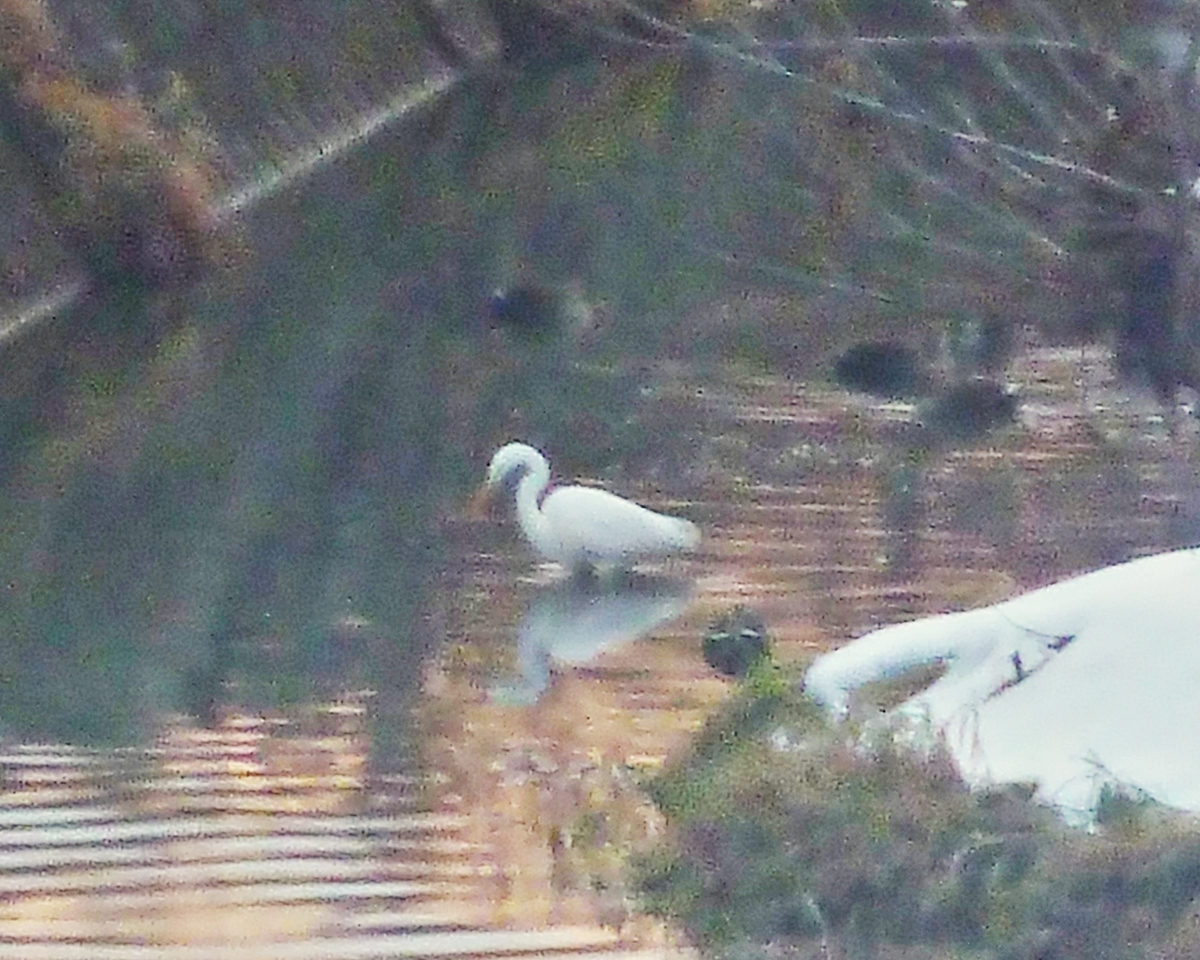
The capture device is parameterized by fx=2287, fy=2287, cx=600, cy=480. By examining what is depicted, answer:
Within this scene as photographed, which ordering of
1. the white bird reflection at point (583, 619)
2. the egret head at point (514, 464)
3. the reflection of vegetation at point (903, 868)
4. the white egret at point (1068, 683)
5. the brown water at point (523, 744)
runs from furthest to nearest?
the egret head at point (514, 464) < the white bird reflection at point (583, 619) < the brown water at point (523, 744) < the white egret at point (1068, 683) < the reflection of vegetation at point (903, 868)

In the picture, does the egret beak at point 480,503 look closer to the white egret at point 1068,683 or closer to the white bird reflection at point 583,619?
the white bird reflection at point 583,619

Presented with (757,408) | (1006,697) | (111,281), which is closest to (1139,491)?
(757,408)

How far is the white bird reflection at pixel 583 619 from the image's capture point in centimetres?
333

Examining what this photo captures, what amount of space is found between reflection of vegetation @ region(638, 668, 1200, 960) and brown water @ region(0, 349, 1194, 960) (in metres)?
0.12

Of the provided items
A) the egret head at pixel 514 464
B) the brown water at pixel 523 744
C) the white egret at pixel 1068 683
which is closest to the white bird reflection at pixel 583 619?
the brown water at pixel 523 744

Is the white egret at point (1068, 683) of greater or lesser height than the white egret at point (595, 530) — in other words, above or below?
below

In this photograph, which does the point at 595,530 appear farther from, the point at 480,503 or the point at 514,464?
the point at 480,503

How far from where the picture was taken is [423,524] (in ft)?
13.0

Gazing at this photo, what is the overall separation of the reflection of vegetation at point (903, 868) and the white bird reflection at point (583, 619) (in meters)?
1.00

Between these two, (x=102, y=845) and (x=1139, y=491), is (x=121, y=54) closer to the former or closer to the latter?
(x=1139, y=491)

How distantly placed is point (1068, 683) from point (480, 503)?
66.2 inches

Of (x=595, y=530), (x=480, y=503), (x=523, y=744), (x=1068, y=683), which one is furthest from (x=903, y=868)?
(x=480, y=503)

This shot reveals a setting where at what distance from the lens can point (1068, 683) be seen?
251 centimetres

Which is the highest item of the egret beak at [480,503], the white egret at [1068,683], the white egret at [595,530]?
the egret beak at [480,503]
